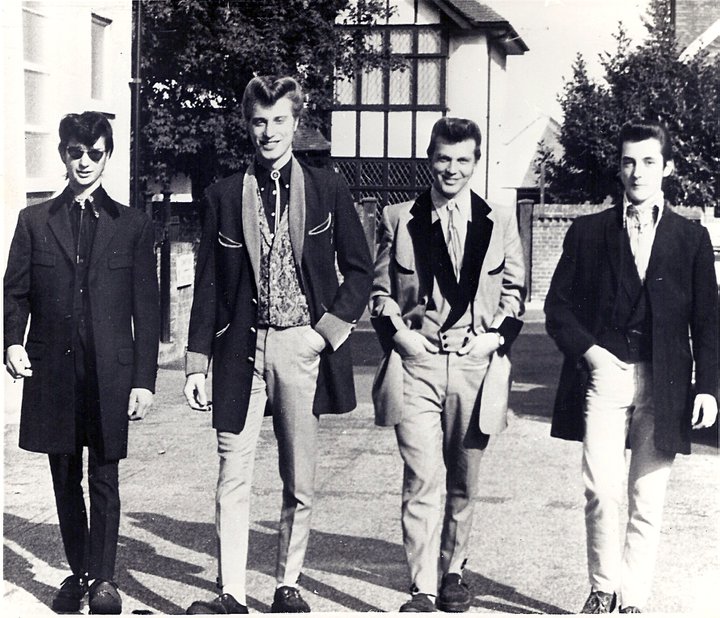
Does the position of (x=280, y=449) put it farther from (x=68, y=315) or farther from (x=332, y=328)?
(x=68, y=315)

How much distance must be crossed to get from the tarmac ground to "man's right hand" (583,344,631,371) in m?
0.87

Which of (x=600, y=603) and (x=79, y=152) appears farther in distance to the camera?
(x=79, y=152)

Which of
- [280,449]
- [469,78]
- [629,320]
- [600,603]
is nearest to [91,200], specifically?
[280,449]

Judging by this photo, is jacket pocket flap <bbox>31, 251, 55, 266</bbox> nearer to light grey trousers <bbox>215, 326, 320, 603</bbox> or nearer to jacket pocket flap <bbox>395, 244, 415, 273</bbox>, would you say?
light grey trousers <bbox>215, 326, 320, 603</bbox>

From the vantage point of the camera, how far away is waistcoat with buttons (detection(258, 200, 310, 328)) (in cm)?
424

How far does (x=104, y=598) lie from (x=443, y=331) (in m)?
1.50

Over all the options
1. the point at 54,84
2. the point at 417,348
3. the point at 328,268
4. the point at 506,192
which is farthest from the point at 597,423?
the point at 506,192

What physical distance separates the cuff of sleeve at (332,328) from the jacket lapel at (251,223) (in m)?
0.25

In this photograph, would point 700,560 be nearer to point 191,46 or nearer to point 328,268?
point 328,268

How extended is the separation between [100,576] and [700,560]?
2.46 m

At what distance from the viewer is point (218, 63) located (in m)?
12.4

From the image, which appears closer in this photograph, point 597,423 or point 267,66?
point 597,423

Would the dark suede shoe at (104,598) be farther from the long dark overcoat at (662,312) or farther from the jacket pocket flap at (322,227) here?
the long dark overcoat at (662,312)

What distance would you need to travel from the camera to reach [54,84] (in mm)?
7547
